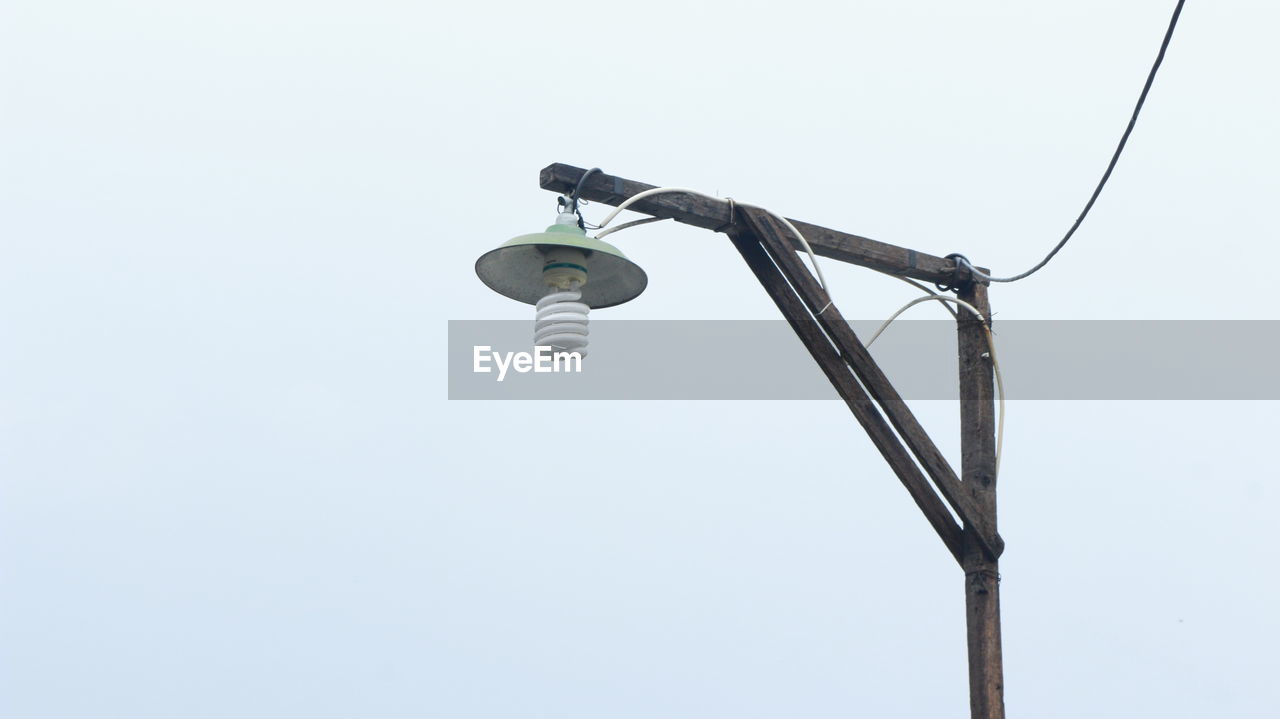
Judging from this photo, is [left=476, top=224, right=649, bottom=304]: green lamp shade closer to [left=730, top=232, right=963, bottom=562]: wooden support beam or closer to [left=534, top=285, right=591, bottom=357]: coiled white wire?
[left=534, top=285, right=591, bottom=357]: coiled white wire

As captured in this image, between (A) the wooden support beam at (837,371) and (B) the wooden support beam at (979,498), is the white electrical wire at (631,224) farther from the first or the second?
(B) the wooden support beam at (979,498)

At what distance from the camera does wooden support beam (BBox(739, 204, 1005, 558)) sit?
578 cm

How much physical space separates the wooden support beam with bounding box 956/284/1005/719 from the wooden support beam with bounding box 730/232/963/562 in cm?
33

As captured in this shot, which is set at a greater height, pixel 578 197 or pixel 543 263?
pixel 578 197

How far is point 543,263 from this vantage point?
17.2 ft

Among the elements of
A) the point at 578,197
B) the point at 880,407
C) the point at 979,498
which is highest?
the point at 578,197

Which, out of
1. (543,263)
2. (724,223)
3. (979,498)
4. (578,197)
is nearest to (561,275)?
(543,263)

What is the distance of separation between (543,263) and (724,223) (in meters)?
0.93

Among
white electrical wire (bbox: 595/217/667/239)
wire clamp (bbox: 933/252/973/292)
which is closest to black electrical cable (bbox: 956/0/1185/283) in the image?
wire clamp (bbox: 933/252/973/292)

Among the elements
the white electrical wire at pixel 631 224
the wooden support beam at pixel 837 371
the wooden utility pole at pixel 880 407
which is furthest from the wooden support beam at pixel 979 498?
the white electrical wire at pixel 631 224

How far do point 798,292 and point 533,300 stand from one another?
112 cm

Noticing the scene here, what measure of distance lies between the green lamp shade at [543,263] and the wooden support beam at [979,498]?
1.75 m

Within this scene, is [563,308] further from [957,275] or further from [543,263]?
[957,275]

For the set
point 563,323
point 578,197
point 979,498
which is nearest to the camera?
point 563,323
